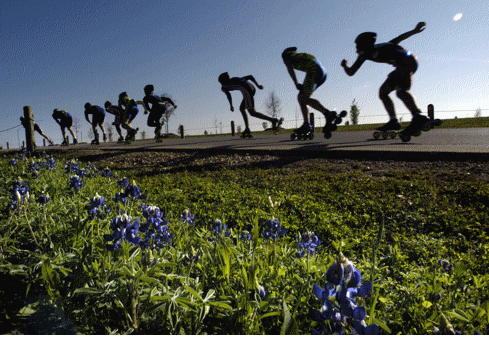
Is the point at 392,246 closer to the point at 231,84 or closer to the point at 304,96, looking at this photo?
the point at 304,96

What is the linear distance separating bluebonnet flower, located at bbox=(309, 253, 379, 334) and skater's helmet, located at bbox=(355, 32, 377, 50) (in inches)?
323

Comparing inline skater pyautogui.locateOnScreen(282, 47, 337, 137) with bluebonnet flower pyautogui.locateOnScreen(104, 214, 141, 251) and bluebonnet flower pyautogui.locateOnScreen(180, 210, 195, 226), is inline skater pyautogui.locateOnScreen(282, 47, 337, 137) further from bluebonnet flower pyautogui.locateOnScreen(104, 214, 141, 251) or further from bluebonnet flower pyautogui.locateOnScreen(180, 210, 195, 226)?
bluebonnet flower pyautogui.locateOnScreen(104, 214, 141, 251)

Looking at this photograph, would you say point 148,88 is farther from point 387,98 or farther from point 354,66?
point 387,98

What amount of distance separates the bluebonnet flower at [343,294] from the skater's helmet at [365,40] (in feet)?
26.9

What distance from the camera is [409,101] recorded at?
7359mm

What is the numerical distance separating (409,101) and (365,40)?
2.04m

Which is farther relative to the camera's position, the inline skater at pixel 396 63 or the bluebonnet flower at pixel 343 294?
the inline skater at pixel 396 63

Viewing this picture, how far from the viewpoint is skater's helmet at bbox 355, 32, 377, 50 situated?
24.6 ft

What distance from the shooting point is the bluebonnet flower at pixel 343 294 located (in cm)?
88

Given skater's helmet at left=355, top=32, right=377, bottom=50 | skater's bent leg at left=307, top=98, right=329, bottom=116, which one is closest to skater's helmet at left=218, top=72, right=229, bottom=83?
skater's bent leg at left=307, top=98, right=329, bottom=116

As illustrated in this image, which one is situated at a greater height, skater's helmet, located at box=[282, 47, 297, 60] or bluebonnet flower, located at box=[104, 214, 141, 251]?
skater's helmet, located at box=[282, 47, 297, 60]

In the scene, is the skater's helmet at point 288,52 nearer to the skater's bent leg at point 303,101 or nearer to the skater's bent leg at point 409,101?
the skater's bent leg at point 303,101

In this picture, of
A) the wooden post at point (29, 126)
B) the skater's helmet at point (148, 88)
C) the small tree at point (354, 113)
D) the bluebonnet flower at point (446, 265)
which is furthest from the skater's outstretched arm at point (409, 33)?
the small tree at point (354, 113)

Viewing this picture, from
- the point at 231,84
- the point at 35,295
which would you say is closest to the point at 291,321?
the point at 35,295
